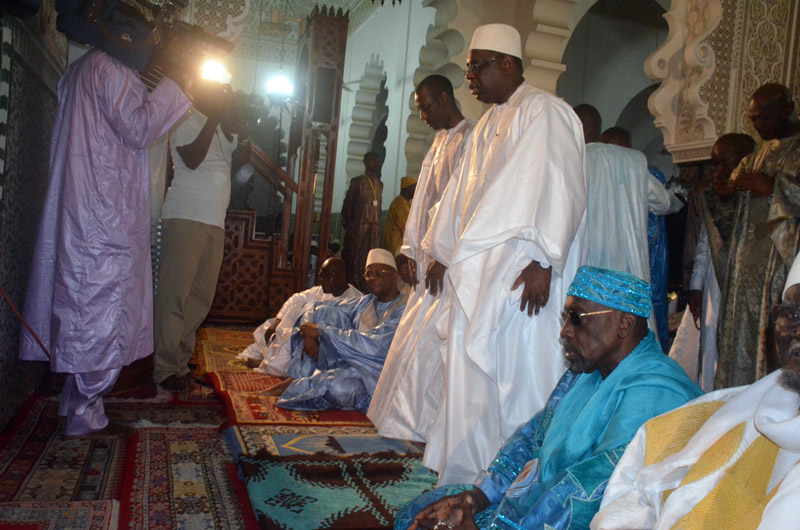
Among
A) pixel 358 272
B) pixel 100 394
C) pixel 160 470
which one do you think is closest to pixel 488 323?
pixel 160 470

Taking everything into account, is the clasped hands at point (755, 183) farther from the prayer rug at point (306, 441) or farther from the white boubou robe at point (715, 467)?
the white boubou robe at point (715, 467)

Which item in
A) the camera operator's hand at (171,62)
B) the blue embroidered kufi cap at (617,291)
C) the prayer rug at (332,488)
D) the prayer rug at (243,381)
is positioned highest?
the camera operator's hand at (171,62)

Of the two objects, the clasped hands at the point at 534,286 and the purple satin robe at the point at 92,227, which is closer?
the clasped hands at the point at 534,286

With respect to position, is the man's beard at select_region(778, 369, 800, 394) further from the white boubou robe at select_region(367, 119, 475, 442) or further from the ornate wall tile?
the ornate wall tile

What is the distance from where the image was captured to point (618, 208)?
3.94 metres

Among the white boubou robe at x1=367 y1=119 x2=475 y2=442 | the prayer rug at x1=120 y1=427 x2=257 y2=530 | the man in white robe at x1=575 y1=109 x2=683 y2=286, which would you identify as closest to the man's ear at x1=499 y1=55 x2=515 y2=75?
the white boubou robe at x1=367 y1=119 x2=475 y2=442

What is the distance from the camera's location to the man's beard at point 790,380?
4.12ft

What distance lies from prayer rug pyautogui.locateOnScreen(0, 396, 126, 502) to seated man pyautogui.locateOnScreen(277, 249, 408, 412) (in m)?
1.23

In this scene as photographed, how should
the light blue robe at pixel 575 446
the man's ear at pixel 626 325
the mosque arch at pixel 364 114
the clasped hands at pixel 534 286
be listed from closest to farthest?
the light blue robe at pixel 575 446
the man's ear at pixel 626 325
the clasped hands at pixel 534 286
the mosque arch at pixel 364 114

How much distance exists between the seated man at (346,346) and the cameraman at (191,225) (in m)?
0.72

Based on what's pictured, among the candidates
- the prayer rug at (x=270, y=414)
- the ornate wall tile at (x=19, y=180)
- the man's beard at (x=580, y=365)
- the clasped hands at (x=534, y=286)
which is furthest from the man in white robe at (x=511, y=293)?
the ornate wall tile at (x=19, y=180)

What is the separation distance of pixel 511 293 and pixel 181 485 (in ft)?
4.94

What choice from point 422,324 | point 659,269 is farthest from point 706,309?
point 422,324

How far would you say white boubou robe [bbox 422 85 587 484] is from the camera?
2904mm
